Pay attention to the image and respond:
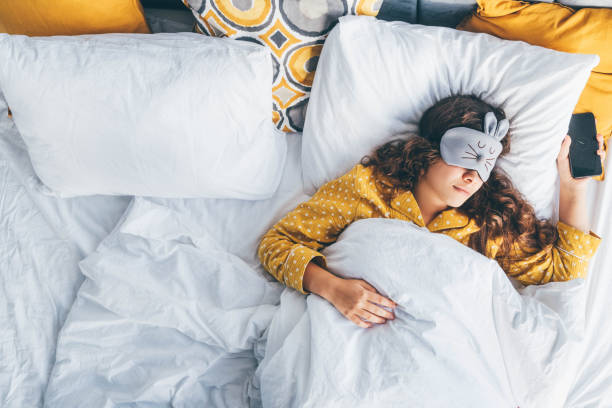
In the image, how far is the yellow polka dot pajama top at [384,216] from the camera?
3.28 feet

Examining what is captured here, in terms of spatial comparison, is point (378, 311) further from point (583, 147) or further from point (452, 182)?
point (583, 147)

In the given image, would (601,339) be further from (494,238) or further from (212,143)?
(212,143)

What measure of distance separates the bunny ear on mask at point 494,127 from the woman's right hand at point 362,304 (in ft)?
1.43

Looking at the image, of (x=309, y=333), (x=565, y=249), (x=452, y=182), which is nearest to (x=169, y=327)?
(x=309, y=333)

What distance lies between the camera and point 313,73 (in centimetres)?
112

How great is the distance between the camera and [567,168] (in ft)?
3.43

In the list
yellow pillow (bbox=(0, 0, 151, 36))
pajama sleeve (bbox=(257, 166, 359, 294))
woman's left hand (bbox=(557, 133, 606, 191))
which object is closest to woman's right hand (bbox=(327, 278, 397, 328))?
pajama sleeve (bbox=(257, 166, 359, 294))

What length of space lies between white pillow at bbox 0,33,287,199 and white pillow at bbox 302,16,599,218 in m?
0.19

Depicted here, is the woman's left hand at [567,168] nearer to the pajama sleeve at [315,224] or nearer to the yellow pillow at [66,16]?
the pajama sleeve at [315,224]

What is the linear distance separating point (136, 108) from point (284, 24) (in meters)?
0.41

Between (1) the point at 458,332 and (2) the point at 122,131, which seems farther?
(2) the point at 122,131

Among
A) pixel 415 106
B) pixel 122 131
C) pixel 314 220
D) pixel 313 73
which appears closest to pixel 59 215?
pixel 122 131

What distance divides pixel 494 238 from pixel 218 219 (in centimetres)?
70

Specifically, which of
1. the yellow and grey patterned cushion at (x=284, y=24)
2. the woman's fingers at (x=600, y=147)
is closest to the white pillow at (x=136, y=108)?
the yellow and grey patterned cushion at (x=284, y=24)
